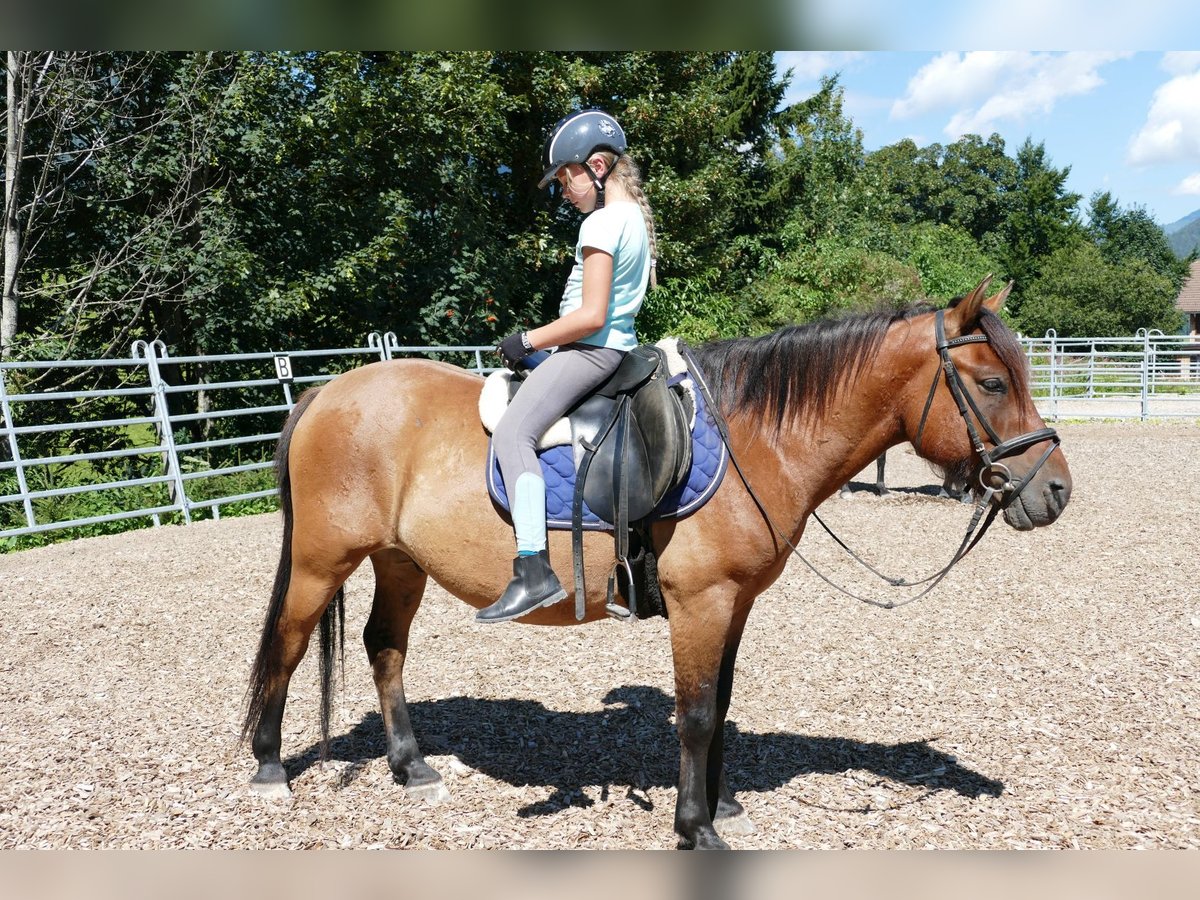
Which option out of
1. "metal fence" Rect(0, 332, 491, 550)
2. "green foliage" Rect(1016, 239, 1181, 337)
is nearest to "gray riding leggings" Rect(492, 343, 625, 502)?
"metal fence" Rect(0, 332, 491, 550)

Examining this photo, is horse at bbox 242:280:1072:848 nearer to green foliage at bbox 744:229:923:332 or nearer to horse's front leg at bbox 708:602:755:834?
horse's front leg at bbox 708:602:755:834

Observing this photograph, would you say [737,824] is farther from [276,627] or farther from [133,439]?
[133,439]

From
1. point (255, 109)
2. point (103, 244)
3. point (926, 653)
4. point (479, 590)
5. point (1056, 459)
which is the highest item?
point (255, 109)

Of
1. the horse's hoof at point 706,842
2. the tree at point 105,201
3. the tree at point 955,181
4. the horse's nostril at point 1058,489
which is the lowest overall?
the horse's hoof at point 706,842

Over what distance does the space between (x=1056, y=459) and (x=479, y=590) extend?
216cm

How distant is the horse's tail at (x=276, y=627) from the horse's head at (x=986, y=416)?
106 inches

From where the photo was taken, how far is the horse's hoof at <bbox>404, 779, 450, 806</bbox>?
3.69 meters

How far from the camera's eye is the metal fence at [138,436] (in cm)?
963

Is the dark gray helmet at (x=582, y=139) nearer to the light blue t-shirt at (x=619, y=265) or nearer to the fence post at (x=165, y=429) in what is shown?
the light blue t-shirt at (x=619, y=265)

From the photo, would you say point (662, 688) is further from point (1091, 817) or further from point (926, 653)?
point (1091, 817)

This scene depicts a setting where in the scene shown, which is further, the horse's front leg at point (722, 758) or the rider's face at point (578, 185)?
the horse's front leg at point (722, 758)

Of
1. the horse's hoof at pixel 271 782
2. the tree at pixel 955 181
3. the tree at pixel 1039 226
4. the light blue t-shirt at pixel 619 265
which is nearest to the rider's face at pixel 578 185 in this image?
the light blue t-shirt at pixel 619 265

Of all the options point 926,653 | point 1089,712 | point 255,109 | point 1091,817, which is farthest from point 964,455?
point 255,109

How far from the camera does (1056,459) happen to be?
→ 114 inches
